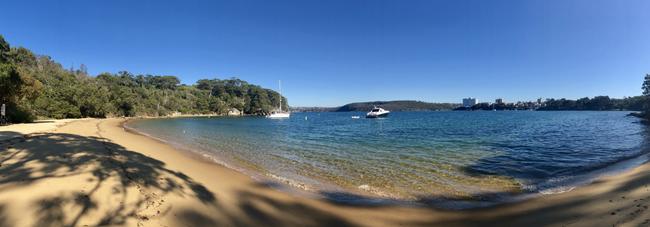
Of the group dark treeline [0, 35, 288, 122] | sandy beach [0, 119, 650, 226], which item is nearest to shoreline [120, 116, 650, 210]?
sandy beach [0, 119, 650, 226]

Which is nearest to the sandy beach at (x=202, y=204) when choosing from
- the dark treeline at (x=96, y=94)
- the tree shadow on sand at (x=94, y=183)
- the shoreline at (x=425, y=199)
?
the tree shadow on sand at (x=94, y=183)

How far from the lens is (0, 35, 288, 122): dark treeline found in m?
29.2

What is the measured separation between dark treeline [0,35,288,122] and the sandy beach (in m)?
26.2

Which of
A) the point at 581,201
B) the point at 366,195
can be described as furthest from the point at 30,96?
the point at 581,201

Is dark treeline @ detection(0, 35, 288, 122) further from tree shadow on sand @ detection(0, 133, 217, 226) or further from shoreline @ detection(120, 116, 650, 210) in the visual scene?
shoreline @ detection(120, 116, 650, 210)

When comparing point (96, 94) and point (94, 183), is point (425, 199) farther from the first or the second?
point (96, 94)

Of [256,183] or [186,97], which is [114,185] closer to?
[256,183]

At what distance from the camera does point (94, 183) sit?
690 centimetres

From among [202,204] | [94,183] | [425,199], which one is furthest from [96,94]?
[425,199]

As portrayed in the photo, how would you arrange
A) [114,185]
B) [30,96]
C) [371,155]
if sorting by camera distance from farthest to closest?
[30,96] → [371,155] → [114,185]

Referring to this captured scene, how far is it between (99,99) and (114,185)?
3092 inches

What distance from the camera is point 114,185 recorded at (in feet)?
23.2

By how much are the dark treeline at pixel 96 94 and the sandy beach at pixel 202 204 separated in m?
26.2

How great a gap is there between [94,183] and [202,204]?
2.39 meters
